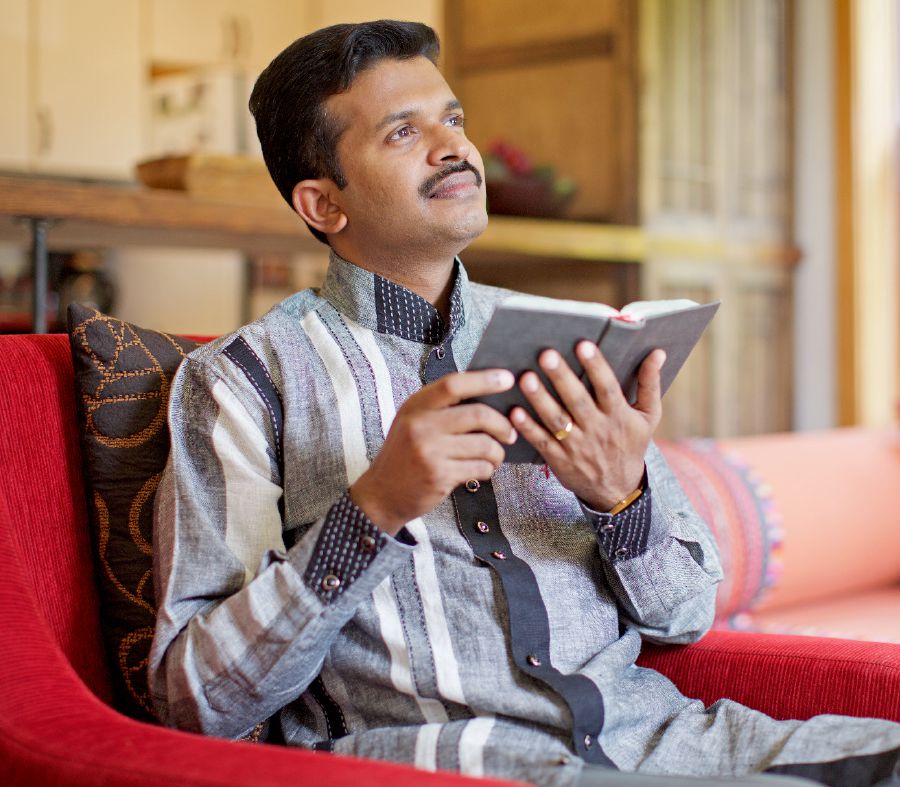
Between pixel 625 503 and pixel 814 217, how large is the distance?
10.8 feet

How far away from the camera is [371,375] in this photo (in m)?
1.22

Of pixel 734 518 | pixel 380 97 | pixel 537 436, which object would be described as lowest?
pixel 734 518

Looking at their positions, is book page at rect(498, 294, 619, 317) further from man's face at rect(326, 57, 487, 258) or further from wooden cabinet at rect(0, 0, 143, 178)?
wooden cabinet at rect(0, 0, 143, 178)

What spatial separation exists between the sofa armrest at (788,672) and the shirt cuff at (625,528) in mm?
196

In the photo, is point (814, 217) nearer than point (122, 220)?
No

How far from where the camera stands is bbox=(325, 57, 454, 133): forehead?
129 centimetres

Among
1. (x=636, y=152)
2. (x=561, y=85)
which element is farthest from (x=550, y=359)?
(x=561, y=85)

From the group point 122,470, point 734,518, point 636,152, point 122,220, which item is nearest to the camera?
point 122,470

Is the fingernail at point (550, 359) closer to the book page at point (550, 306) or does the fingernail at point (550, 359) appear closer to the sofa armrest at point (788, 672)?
the book page at point (550, 306)

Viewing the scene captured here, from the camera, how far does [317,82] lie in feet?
4.27

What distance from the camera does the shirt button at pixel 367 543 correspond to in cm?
102

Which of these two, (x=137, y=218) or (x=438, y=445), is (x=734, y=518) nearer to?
(x=137, y=218)

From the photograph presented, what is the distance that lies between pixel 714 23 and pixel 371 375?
9.77ft

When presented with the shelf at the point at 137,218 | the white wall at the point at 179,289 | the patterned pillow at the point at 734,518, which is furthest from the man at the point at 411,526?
the white wall at the point at 179,289
